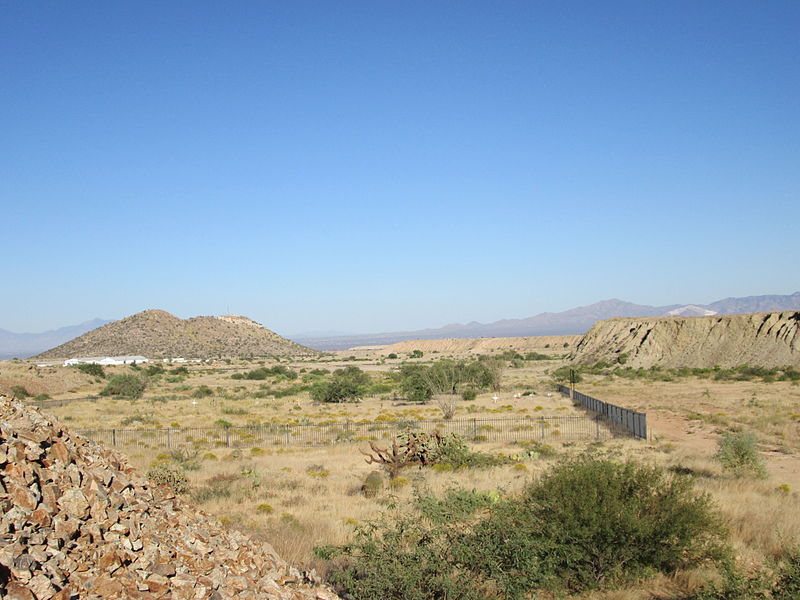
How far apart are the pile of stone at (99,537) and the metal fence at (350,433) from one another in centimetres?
2181

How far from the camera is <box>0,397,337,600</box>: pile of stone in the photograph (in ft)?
16.9

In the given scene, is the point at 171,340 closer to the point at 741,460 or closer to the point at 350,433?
the point at 350,433

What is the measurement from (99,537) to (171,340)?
157524 millimetres

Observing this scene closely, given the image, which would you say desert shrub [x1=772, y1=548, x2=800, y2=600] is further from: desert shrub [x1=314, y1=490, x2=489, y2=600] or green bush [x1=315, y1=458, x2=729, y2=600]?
desert shrub [x1=314, y1=490, x2=489, y2=600]

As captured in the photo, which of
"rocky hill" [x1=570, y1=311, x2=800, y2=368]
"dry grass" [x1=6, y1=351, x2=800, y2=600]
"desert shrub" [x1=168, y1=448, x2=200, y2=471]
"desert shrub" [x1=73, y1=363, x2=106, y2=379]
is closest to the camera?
"dry grass" [x1=6, y1=351, x2=800, y2=600]

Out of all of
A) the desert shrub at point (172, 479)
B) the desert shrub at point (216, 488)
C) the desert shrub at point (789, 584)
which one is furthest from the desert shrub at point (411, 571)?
the desert shrub at point (216, 488)

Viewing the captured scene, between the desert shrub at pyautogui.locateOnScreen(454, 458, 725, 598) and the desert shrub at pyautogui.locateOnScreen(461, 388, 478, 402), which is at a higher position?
the desert shrub at pyautogui.locateOnScreen(454, 458, 725, 598)

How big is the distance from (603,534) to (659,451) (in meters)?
16.4

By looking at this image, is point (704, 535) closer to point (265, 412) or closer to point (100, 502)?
point (100, 502)

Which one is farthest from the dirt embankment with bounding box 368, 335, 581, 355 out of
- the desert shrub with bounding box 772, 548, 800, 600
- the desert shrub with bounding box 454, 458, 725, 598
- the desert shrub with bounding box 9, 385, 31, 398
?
the desert shrub with bounding box 772, 548, 800, 600

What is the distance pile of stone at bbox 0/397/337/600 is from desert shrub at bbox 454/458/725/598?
3578 millimetres

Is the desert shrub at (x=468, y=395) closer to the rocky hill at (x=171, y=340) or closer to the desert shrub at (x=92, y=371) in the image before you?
the desert shrub at (x=92, y=371)

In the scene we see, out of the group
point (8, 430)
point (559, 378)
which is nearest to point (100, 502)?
point (8, 430)

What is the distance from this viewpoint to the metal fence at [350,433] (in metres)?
29.6
